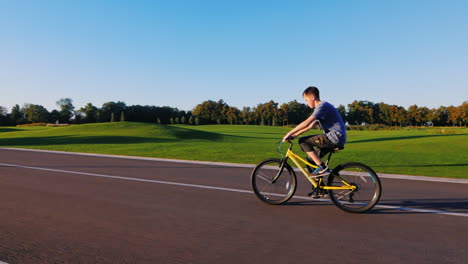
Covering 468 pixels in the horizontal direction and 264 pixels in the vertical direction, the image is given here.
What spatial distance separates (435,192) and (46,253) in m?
7.35

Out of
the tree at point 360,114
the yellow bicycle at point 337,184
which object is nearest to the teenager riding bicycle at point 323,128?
the yellow bicycle at point 337,184

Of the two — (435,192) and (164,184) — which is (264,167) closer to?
(164,184)

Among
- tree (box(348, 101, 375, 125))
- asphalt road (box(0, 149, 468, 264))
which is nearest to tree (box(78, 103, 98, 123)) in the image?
tree (box(348, 101, 375, 125))

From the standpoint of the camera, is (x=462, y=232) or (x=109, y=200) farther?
(x=109, y=200)

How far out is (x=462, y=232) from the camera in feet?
14.5

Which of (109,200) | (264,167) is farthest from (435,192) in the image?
(109,200)

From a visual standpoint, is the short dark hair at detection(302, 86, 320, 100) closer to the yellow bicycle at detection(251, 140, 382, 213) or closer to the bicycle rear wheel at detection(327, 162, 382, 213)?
the yellow bicycle at detection(251, 140, 382, 213)

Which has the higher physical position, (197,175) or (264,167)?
(264,167)

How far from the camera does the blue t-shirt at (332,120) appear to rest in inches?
210

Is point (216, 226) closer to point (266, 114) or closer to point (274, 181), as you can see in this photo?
point (274, 181)

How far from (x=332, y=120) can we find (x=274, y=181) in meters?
1.58

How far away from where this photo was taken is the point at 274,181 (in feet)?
20.1

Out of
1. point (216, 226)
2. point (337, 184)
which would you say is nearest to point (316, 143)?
point (337, 184)

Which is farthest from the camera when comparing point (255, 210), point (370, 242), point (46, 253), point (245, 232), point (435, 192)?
point (435, 192)
